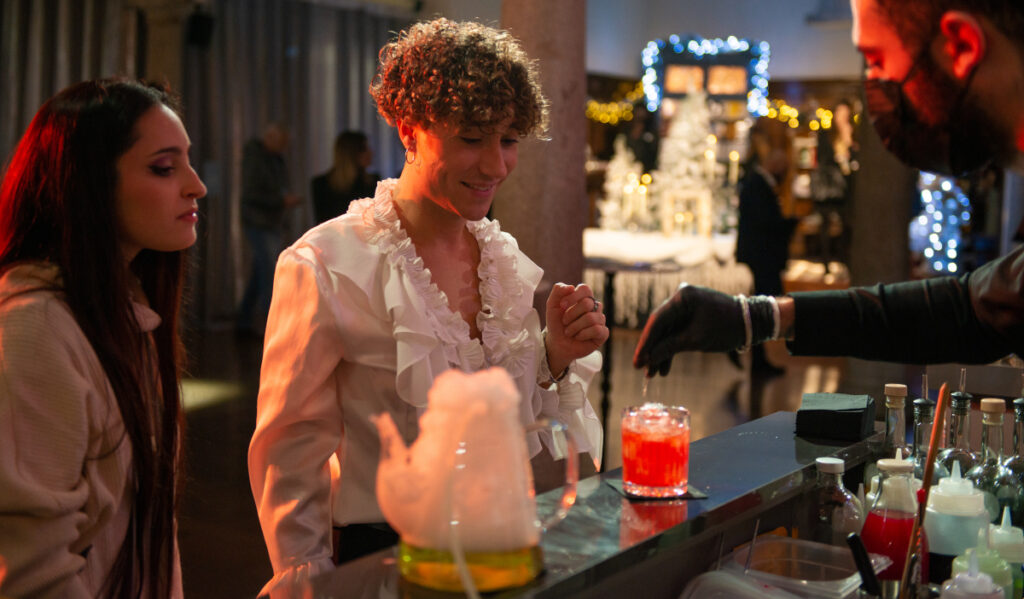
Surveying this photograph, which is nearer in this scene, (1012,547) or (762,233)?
(1012,547)

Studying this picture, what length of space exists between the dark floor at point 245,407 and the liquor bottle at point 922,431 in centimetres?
245

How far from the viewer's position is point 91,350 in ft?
5.62

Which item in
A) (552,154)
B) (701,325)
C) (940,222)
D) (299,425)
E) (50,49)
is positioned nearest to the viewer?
(701,325)

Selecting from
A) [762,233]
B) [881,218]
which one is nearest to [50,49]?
[762,233]

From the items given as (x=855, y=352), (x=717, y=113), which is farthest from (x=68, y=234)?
(x=717, y=113)

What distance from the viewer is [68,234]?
5.74 feet

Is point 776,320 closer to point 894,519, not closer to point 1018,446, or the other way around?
point 894,519

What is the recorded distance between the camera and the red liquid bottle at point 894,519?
167cm

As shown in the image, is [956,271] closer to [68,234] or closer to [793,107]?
[793,107]

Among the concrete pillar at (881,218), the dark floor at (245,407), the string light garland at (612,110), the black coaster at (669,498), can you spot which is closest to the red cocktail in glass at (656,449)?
the black coaster at (669,498)

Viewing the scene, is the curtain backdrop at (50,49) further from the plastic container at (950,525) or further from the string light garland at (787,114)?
the string light garland at (787,114)

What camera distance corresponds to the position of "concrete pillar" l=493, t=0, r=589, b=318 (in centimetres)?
462

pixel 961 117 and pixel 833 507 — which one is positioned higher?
pixel 961 117

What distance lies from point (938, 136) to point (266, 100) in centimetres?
994
